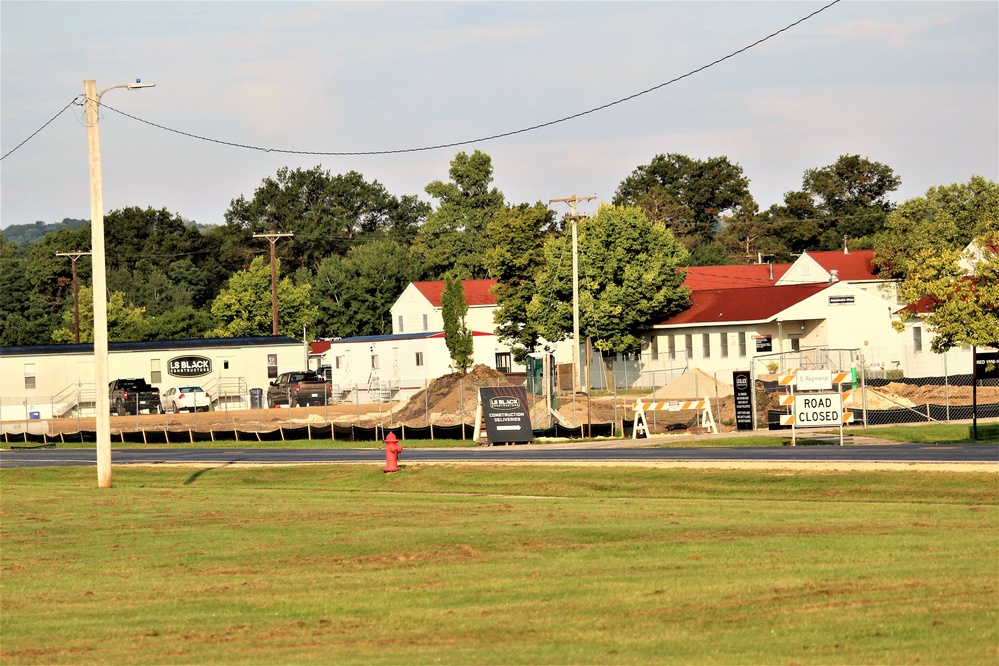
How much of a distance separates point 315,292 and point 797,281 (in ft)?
153

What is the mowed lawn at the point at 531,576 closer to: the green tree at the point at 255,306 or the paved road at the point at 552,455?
the paved road at the point at 552,455

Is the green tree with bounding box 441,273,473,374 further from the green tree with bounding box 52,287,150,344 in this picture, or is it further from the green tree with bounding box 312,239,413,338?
the green tree with bounding box 312,239,413,338

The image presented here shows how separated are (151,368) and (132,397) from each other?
22.6 ft

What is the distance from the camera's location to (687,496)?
2397 cm

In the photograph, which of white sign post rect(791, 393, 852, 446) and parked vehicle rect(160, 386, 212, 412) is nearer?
white sign post rect(791, 393, 852, 446)

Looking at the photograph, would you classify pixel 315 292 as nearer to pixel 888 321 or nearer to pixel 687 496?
pixel 888 321

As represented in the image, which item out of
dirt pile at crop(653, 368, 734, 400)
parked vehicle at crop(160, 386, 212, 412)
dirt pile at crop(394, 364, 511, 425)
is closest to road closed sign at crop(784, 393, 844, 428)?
dirt pile at crop(394, 364, 511, 425)

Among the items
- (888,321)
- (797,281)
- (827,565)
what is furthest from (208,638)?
(797,281)

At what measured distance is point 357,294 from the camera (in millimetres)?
114562

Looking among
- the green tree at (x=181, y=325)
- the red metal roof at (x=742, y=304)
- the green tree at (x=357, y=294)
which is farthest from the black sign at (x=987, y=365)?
the green tree at (x=357, y=294)

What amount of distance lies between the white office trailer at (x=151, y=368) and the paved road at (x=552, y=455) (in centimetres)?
2225

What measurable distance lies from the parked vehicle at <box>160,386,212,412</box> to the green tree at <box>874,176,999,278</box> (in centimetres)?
4671

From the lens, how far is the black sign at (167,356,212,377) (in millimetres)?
72312

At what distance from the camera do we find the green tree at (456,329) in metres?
74.8
